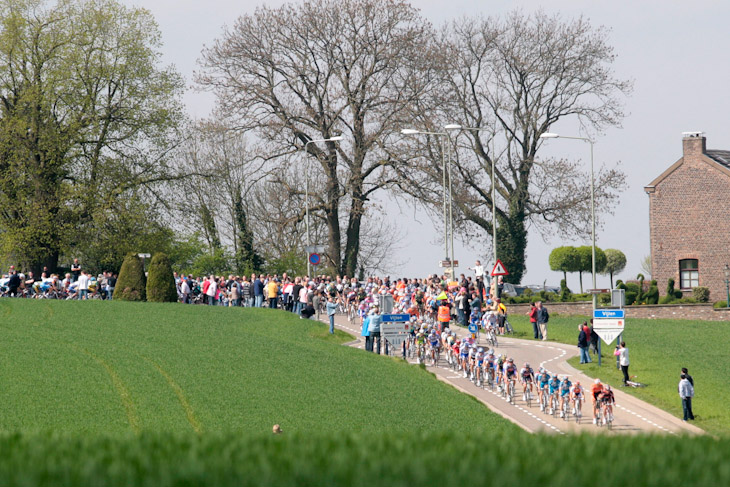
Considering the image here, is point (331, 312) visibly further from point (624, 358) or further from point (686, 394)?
point (686, 394)

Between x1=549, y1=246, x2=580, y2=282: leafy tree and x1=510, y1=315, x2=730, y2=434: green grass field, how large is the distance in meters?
28.7

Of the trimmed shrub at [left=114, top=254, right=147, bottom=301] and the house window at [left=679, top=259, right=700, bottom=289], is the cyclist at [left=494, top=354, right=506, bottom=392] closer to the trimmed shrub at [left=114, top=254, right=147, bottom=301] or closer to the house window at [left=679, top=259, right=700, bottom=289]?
the trimmed shrub at [left=114, top=254, right=147, bottom=301]

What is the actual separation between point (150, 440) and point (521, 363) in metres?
30.3

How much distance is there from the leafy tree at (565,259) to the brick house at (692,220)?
55.9 ft

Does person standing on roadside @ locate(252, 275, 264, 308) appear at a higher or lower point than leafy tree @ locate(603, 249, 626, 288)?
lower

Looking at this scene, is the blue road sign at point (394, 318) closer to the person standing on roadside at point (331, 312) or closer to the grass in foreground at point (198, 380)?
the grass in foreground at point (198, 380)

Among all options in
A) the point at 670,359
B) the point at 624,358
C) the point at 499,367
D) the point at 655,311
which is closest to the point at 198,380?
the point at 499,367

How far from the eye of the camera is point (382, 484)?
780 cm

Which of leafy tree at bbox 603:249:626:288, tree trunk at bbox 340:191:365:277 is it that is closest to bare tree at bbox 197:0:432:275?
tree trunk at bbox 340:191:365:277

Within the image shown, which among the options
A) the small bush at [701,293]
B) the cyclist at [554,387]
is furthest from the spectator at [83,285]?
the small bush at [701,293]

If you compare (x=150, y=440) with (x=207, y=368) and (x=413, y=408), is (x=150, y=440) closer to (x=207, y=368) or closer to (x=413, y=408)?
(x=413, y=408)

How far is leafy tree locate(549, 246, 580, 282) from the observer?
83.2m

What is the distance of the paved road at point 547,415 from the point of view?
29078mm

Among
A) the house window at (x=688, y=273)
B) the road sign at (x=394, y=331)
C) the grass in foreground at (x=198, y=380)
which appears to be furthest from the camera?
the house window at (x=688, y=273)
